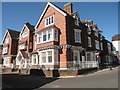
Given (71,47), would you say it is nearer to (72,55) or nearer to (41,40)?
(72,55)

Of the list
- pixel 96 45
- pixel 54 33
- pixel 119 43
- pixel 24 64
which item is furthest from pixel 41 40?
pixel 119 43

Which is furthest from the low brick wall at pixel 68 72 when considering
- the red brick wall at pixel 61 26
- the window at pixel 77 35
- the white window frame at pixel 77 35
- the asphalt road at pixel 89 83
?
the window at pixel 77 35

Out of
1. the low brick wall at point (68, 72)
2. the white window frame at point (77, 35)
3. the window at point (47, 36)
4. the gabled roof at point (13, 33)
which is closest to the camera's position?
the low brick wall at point (68, 72)

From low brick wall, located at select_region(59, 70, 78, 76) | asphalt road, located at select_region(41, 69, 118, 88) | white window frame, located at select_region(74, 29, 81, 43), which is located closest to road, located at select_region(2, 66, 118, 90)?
asphalt road, located at select_region(41, 69, 118, 88)

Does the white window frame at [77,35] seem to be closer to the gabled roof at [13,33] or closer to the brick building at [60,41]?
the brick building at [60,41]

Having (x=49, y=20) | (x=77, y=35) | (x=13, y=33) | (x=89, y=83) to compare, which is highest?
(x=13, y=33)

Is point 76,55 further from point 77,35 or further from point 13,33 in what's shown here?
point 13,33

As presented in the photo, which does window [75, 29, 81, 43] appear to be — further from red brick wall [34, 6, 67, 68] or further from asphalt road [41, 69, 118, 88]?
asphalt road [41, 69, 118, 88]

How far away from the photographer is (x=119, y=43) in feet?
204

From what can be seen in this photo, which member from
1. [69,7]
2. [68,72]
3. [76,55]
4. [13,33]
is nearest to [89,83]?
[68,72]

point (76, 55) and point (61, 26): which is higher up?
point (61, 26)

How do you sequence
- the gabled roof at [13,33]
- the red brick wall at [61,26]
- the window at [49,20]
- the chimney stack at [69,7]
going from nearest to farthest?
the red brick wall at [61,26]
the window at [49,20]
the chimney stack at [69,7]
the gabled roof at [13,33]

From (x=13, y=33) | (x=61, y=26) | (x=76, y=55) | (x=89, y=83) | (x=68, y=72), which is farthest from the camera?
(x=13, y=33)

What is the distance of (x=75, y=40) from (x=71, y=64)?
495cm
